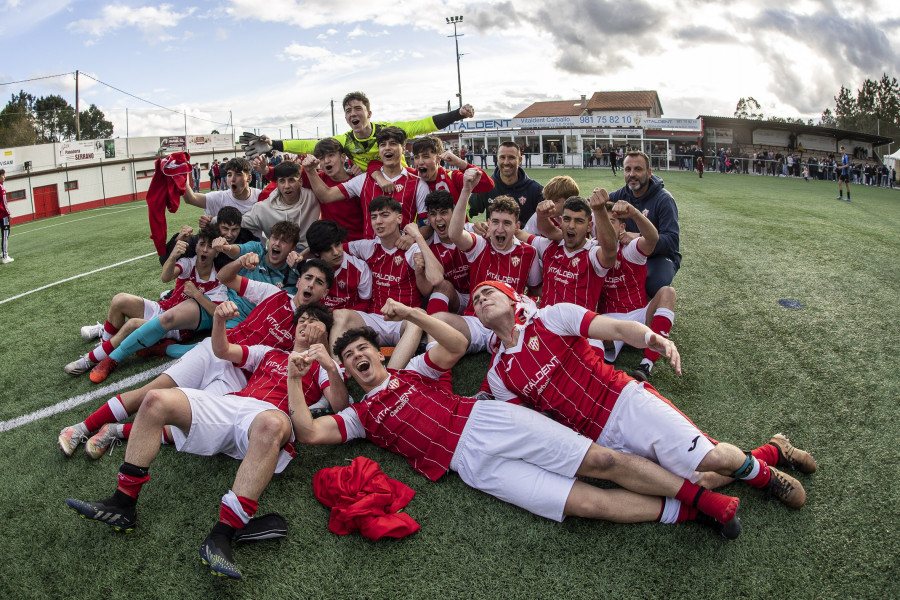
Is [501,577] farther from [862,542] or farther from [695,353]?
[695,353]

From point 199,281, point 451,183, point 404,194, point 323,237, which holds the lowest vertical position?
point 199,281

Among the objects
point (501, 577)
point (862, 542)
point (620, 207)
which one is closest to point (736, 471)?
point (862, 542)

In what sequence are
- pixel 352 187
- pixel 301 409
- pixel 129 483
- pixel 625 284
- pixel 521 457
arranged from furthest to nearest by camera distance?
pixel 352 187, pixel 625 284, pixel 301 409, pixel 521 457, pixel 129 483

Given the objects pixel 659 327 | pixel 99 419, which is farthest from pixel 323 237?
pixel 659 327

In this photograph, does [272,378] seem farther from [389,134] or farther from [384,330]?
[389,134]

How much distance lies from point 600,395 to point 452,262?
252 centimetres

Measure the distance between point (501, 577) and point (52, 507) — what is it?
2.85 metres

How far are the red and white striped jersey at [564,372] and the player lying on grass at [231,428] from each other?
129 centimetres

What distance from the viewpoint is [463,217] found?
15.8 ft

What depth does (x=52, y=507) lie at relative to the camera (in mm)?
3346

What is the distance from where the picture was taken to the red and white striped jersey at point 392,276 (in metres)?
5.14

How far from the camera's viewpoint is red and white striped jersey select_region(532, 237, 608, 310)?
4.57 metres

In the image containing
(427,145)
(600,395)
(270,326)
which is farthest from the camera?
(427,145)

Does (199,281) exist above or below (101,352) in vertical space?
above
